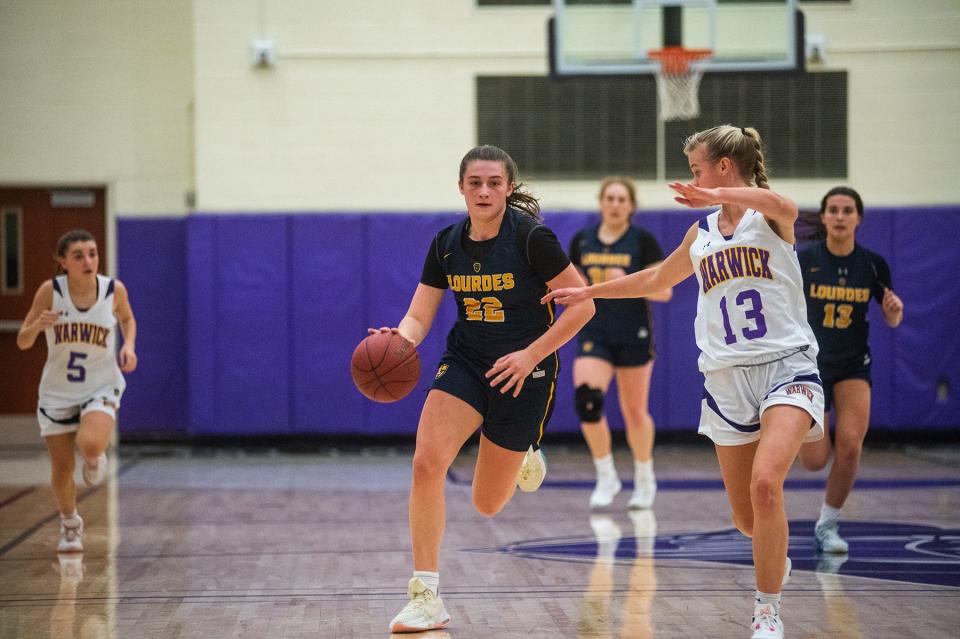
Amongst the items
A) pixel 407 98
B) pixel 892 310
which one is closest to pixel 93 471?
pixel 892 310

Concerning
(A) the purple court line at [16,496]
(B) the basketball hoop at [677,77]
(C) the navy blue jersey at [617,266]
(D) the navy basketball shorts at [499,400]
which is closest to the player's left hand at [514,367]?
(D) the navy basketball shorts at [499,400]

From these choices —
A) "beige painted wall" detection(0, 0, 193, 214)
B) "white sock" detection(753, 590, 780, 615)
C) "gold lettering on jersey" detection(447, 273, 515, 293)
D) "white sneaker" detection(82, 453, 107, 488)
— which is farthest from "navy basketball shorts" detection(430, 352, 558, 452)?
"beige painted wall" detection(0, 0, 193, 214)

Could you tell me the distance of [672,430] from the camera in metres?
11.9

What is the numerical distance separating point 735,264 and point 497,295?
93 centimetres

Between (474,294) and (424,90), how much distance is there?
7.60 m

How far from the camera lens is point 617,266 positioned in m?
8.05

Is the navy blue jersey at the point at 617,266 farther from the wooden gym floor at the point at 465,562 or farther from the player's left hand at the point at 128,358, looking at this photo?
the player's left hand at the point at 128,358

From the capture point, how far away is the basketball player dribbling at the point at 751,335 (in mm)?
4082

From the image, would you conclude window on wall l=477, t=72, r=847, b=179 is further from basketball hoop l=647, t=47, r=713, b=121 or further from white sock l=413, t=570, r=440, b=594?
white sock l=413, t=570, r=440, b=594

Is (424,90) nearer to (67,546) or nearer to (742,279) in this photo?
(67,546)

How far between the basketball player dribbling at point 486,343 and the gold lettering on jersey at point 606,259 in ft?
10.8

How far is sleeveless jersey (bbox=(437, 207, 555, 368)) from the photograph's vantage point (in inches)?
182

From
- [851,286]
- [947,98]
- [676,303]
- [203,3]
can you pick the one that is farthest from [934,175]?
[203,3]

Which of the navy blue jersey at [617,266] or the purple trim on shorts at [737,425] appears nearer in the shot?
the purple trim on shorts at [737,425]
